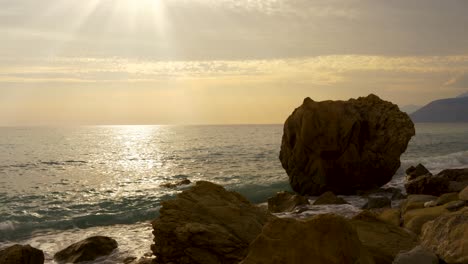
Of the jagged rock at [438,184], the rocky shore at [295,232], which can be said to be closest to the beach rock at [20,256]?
the rocky shore at [295,232]

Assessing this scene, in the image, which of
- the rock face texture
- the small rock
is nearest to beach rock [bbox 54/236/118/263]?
the small rock

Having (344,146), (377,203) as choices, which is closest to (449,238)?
(377,203)

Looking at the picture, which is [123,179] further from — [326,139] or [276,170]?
[326,139]

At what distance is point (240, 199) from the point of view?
43.8 ft

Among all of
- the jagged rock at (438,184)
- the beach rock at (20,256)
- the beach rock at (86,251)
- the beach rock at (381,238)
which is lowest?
the beach rock at (86,251)

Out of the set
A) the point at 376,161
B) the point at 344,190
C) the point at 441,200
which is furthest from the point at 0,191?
the point at 441,200

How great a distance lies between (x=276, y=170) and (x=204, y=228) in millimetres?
37841

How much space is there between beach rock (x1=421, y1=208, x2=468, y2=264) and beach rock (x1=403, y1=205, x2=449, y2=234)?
9.15 feet

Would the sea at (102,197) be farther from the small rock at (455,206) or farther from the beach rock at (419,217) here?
the small rock at (455,206)

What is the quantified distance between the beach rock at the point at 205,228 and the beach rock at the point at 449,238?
4541mm

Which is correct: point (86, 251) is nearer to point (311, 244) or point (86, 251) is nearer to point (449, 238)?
point (311, 244)

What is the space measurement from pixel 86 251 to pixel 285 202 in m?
11.8

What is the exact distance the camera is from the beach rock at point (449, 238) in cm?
848

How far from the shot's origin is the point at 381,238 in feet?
34.4
